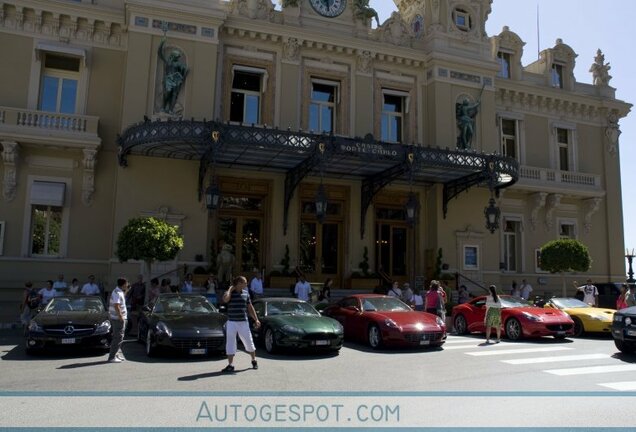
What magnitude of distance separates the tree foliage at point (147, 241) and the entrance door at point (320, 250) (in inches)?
288

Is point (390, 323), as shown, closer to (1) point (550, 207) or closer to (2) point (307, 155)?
(2) point (307, 155)

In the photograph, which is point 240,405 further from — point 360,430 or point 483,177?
point 483,177

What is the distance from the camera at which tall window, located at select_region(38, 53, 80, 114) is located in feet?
67.8

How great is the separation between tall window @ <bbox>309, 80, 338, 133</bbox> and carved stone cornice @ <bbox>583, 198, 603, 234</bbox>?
14704 millimetres

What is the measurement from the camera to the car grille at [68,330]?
11.3m

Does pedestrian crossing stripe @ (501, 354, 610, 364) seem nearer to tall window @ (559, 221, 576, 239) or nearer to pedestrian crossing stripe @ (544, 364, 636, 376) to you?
pedestrian crossing stripe @ (544, 364, 636, 376)

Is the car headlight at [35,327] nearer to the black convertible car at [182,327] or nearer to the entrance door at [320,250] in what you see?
the black convertible car at [182,327]

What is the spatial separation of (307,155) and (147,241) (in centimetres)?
673

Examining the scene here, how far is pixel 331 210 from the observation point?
23375mm

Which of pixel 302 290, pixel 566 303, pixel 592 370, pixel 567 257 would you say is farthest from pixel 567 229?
pixel 592 370

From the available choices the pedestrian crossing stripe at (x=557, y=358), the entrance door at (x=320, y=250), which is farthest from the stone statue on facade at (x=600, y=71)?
the pedestrian crossing stripe at (x=557, y=358)

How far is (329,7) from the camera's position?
24109mm

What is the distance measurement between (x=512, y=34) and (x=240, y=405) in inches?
1063

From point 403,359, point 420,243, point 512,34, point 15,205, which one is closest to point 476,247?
point 420,243
